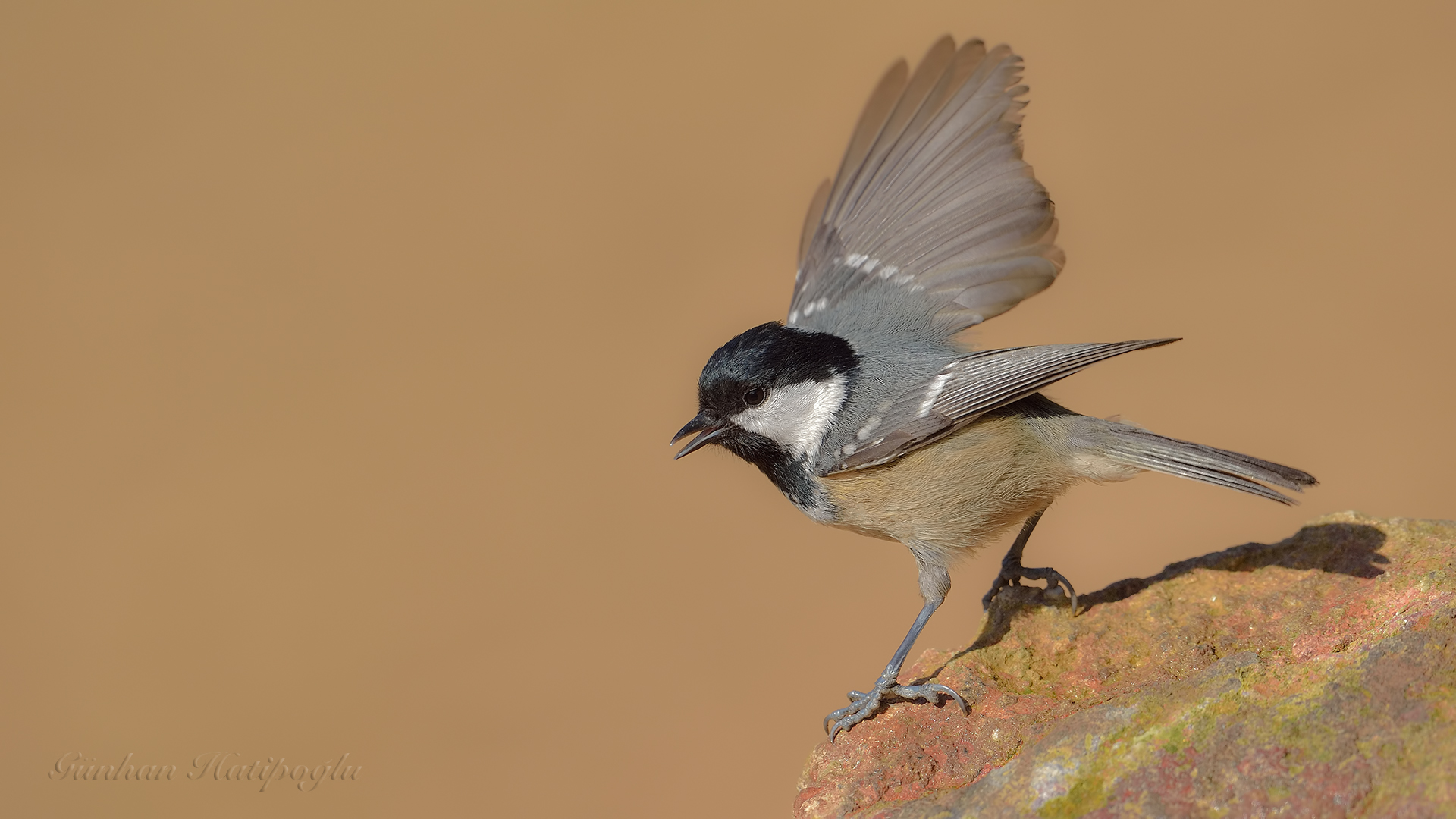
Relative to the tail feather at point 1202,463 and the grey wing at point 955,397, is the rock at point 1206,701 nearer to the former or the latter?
the tail feather at point 1202,463

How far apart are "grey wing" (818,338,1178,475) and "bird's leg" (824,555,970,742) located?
0.40 m

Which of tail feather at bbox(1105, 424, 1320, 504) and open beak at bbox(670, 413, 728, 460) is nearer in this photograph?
tail feather at bbox(1105, 424, 1320, 504)

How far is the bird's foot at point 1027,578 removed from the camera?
2.75m

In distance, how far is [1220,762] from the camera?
5.57ft

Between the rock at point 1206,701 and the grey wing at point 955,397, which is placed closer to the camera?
the rock at point 1206,701

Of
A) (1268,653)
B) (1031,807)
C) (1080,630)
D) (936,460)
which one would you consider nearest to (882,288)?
(936,460)

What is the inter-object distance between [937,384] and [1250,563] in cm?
101

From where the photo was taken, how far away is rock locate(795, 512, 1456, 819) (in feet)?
5.36

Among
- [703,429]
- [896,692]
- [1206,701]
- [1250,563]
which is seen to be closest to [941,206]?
[703,429]

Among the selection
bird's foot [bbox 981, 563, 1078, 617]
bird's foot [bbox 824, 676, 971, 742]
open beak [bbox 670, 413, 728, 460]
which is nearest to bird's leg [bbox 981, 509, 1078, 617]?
bird's foot [bbox 981, 563, 1078, 617]

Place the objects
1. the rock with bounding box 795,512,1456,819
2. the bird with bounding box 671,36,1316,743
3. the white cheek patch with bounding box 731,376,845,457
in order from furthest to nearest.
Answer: the white cheek patch with bounding box 731,376,845,457, the bird with bounding box 671,36,1316,743, the rock with bounding box 795,512,1456,819

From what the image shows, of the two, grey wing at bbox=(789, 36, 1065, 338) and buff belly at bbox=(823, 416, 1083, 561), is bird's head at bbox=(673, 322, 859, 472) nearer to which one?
buff belly at bbox=(823, 416, 1083, 561)

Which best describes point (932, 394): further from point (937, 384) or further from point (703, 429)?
point (703, 429)

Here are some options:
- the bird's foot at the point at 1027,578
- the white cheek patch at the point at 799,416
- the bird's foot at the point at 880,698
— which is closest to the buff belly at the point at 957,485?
the white cheek patch at the point at 799,416
